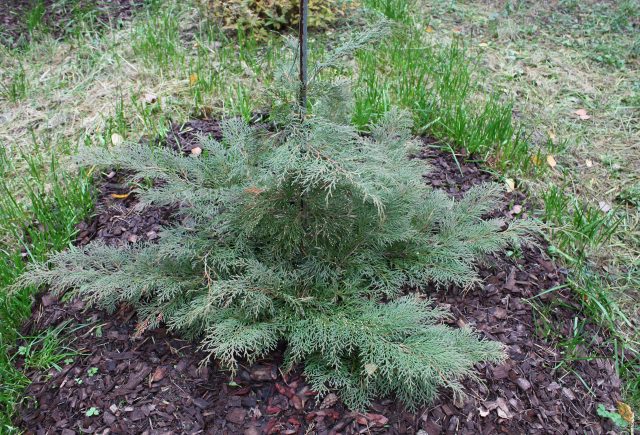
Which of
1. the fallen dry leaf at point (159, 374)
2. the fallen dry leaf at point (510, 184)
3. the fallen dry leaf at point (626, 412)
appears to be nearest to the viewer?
the fallen dry leaf at point (159, 374)

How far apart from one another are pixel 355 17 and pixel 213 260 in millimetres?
3372

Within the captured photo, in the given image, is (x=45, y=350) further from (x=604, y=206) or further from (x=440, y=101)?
(x=604, y=206)

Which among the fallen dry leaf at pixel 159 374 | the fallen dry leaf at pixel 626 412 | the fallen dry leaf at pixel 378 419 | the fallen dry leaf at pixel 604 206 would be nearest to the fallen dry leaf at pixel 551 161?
the fallen dry leaf at pixel 604 206

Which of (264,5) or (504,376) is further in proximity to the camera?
(264,5)

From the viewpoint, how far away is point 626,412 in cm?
223

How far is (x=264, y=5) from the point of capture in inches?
166

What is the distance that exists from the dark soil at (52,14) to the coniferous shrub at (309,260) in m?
3.06

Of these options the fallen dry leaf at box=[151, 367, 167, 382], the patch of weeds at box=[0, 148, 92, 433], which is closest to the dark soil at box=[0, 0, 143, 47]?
the patch of weeds at box=[0, 148, 92, 433]

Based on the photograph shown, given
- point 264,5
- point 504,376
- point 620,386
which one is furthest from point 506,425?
point 264,5

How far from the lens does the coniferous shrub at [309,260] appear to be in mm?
1847

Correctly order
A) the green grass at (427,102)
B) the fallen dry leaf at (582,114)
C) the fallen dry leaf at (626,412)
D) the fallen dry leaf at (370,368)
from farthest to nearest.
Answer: the fallen dry leaf at (582,114)
the green grass at (427,102)
the fallen dry leaf at (626,412)
the fallen dry leaf at (370,368)

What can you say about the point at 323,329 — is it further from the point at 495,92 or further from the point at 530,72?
the point at 530,72

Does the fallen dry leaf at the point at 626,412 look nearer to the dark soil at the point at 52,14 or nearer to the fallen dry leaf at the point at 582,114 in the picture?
the fallen dry leaf at the point at 582,114

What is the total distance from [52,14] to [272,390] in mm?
4403
